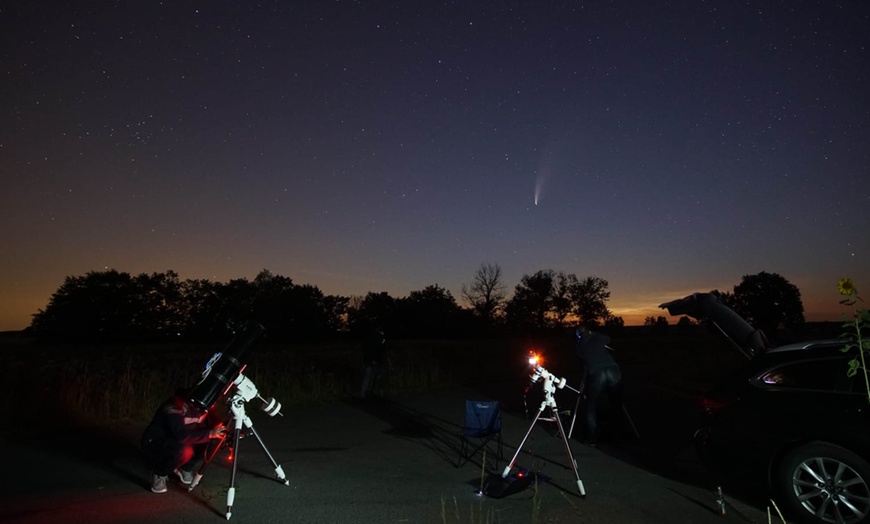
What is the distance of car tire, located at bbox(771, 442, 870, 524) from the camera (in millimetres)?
4516

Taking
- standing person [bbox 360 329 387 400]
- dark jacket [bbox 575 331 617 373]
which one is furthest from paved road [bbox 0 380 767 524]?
standing person [bbox 360 329 387 400]

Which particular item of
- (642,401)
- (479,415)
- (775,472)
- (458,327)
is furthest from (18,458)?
(458,327)

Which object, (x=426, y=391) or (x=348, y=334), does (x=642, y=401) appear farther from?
(x=348, y=334)

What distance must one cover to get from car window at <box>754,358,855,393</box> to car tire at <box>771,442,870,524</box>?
564 millimetres

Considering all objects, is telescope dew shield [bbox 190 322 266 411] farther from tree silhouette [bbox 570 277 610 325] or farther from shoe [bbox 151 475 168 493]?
tree silhouette [bbox 570 277 610 325]

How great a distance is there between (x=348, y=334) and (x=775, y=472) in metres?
61.9

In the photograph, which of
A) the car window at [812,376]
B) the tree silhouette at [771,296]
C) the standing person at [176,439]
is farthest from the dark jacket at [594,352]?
the tree silhouette at [771,296]

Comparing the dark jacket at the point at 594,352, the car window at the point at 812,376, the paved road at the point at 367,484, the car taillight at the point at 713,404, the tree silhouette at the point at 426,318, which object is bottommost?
the paved road at the point at 367,484

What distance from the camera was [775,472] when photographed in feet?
16.6

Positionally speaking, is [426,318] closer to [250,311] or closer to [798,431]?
[250,311]

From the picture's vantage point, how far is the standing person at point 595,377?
28.1ft

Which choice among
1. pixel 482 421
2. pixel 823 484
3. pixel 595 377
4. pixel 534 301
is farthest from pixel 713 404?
pixel 534 301

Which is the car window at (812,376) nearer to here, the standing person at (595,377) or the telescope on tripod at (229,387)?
the standing person at (595,377)

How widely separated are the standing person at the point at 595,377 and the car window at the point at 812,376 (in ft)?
10.7
